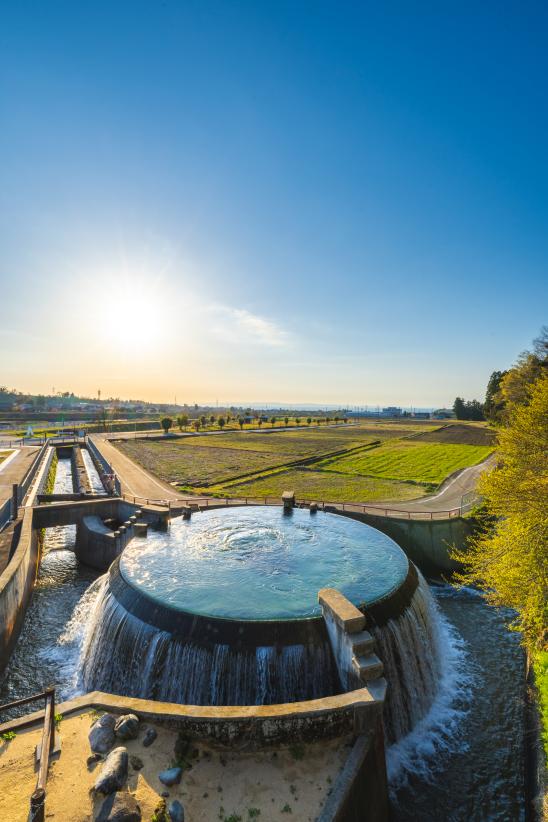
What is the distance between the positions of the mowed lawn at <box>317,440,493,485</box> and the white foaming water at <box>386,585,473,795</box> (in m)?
27.7

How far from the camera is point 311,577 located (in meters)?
18.2

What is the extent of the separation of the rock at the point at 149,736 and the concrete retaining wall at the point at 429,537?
2083 cm

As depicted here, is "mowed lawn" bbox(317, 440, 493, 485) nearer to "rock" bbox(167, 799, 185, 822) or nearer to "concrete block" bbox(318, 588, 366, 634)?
"concrete block" bbox(318, 588, 366, 634)

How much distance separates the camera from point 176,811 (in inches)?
320

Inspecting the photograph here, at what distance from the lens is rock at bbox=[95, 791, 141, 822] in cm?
776

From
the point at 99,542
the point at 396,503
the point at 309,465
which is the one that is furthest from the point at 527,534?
the point at 309,465

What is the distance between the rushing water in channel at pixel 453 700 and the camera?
11742 millimetres

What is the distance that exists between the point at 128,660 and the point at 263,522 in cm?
1237

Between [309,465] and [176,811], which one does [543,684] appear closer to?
[176,811]

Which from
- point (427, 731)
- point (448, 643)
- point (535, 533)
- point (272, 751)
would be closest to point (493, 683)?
point (448, 643)

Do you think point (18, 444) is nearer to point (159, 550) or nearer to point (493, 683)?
point (159, 550)

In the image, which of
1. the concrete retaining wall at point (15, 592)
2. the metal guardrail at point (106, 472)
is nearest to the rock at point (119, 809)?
the concrete retaining wall at point (15, 592)

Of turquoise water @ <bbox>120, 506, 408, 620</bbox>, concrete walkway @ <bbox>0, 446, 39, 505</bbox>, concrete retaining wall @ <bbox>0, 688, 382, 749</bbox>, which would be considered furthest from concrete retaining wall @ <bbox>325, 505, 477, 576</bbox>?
concrete walkway @ <bbox>0, 446, 39, 505</bbox>

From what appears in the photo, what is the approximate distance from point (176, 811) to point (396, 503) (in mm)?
29738
